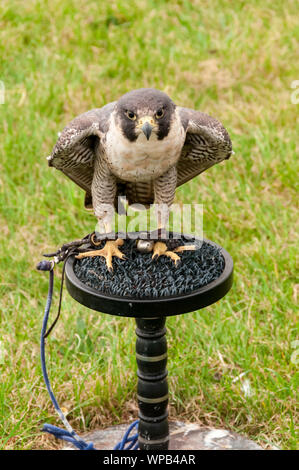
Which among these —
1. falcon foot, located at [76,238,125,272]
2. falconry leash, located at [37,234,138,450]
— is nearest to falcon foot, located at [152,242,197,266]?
falcon foot, located at [76,238,125,272]

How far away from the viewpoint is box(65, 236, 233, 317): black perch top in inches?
74.1

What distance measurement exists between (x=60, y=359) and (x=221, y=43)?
322 centimetres

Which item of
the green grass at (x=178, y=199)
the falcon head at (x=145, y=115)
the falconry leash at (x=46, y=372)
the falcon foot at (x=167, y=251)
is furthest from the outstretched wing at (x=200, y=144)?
the green grass at (x=178, y=199)

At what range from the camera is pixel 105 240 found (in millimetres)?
2182

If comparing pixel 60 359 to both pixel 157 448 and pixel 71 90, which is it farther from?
pixel 71 90

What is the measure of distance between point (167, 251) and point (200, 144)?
0.39m

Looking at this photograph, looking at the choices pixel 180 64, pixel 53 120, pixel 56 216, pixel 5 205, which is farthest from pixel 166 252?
pixel 180 64

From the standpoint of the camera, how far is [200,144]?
2.13 meters

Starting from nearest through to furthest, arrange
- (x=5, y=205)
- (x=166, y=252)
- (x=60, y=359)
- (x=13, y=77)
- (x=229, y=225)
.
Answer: (x=166, y=252) < (x=60, y=359) < (x=229, y=225) < (x=5, y=205) < (x=13, y=77)

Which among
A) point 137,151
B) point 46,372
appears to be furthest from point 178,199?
point 137,151

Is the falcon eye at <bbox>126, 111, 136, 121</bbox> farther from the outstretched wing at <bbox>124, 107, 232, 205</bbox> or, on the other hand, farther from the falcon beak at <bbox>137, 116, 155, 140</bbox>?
the outstretched wing at <bbox>124, 107, 232, 205</bbox>

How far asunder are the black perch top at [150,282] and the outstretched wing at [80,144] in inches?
12.5

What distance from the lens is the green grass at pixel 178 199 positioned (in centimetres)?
263

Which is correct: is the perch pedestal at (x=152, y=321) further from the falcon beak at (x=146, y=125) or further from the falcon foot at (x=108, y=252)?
the falcon beak at (x=146, y=125)
